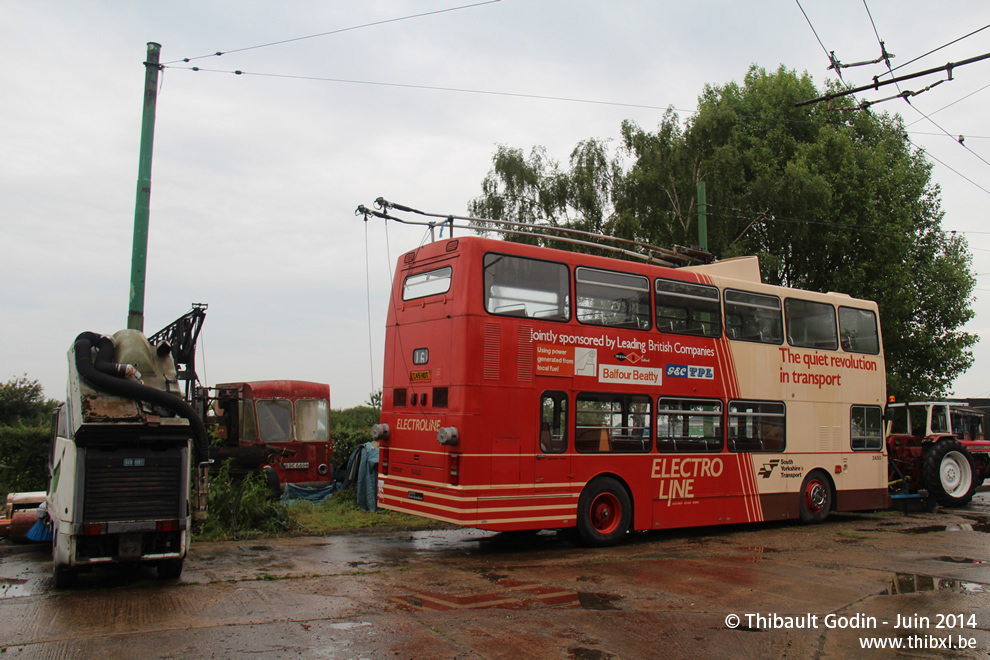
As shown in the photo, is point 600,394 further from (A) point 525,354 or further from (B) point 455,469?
(B) point 455,469

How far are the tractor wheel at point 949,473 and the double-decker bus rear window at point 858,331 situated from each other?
350 centimetres

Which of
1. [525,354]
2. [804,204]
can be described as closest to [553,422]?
[525,354]

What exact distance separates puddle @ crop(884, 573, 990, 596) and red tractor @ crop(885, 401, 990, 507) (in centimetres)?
790

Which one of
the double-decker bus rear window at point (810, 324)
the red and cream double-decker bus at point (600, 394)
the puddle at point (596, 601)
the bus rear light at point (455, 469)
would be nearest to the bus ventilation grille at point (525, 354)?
the red and cream double-decker bus at point (600, 394)

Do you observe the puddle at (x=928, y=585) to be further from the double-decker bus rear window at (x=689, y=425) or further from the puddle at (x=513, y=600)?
the double-decker bus rear window at (x=689, y=425)

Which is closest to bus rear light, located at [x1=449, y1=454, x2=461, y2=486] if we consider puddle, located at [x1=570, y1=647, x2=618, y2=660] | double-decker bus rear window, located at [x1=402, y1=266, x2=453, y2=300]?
double-decker bus rear window, located at [x1=402, y1=266, x2=453, y2=300]

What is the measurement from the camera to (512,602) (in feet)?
25.3

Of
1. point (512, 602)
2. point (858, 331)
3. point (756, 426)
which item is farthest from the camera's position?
point (858, 331)

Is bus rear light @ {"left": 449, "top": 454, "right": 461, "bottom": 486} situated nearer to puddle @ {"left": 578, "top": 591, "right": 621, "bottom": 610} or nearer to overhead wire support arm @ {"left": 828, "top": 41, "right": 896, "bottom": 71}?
puddle @ {"left": 578, "top": 591, "right": 621, "bottom": 610}

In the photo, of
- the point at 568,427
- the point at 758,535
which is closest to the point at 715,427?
the point at 758,535

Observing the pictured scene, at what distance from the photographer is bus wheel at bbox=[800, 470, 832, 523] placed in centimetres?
1481

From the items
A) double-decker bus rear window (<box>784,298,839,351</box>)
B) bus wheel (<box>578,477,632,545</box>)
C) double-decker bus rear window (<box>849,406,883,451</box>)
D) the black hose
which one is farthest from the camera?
double-decker bus rear window (<box>849,406,883,451</box>)

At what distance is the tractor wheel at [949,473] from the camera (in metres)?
17.6

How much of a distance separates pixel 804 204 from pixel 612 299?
19433 mm
